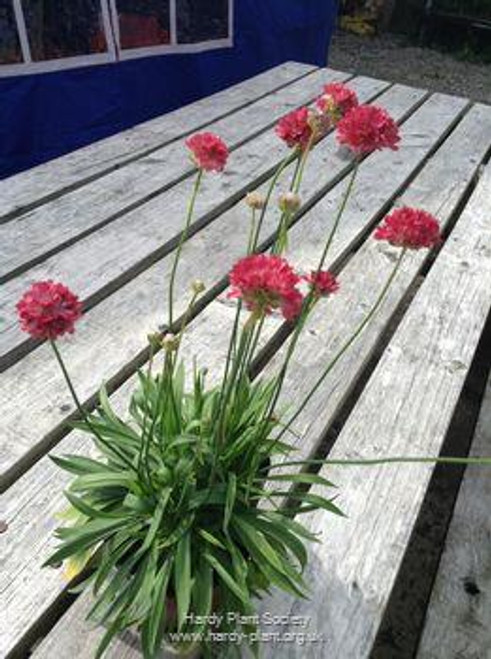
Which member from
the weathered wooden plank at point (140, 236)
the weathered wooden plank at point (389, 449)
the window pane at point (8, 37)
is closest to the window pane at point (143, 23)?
the window pane at point (8, 37)

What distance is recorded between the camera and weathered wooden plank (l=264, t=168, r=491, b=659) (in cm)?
98

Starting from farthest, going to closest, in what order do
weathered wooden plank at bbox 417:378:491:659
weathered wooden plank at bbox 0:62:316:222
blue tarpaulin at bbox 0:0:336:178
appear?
blue tarpaulin at bbox 0:0:336:178
weathered wooden plank at bbox 0:62:316:222
weathered wooden plank at bbox 417:378:491:659

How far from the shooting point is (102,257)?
1652 mm

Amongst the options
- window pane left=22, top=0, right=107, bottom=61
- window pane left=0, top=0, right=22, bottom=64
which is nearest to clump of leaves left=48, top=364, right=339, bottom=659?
window pane left=0, top=0, right=22, bottom=64

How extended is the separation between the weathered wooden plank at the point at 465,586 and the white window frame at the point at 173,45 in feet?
8.11

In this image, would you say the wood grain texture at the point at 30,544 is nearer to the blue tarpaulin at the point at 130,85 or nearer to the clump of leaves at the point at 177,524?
the clump of leaves at the point at 177,524

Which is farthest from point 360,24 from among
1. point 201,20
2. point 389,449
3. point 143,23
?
point 389,449

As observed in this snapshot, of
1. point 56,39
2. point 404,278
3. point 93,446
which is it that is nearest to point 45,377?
point 93,446

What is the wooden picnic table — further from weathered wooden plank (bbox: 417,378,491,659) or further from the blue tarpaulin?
the blue tarpaulin

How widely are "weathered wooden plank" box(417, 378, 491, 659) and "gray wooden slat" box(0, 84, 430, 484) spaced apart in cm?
86

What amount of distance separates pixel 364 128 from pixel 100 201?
4.08ft

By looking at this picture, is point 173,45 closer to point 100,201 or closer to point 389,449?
point 100,201

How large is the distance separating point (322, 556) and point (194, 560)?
0.28m

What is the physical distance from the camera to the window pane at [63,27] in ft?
8.38
